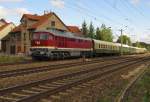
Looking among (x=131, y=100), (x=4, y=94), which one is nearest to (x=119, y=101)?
(x=131, y=100)

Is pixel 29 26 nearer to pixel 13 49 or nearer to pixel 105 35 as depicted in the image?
pixel 13 49

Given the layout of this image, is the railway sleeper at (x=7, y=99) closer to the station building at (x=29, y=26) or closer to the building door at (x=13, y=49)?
the station building at (x=29, y=26)

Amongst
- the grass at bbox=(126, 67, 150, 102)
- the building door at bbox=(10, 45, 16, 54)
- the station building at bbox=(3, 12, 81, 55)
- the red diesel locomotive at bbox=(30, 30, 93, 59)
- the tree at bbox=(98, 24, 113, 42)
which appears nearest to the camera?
the grass at bbox=(126, 67, 150, 102)

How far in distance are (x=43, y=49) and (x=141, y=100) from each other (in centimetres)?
2269

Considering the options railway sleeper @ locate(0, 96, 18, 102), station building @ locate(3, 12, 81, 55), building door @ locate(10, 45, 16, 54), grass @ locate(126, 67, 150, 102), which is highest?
station building @ locate(3, 12, 81, 55)

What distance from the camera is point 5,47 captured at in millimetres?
78000

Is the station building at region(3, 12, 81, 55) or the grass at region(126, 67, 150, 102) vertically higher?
the station building at region(3, 12, 81, 55)

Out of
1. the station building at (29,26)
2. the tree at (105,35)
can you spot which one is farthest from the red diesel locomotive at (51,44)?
the tree at (105,35)

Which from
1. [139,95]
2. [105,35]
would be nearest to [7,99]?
[139,95]

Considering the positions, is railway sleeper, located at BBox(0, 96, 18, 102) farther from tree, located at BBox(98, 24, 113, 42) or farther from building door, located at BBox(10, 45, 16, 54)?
tree, located at BBox(98, 24, 113, 42)

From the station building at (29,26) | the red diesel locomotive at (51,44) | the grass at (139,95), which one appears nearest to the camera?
the grass at (139,95)

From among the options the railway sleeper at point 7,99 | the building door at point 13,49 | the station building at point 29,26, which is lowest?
the railway sleeper at point 7,99

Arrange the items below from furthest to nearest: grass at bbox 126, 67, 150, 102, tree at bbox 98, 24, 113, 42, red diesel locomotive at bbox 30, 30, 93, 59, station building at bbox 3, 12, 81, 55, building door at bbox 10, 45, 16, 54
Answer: tree at bbox 98, 24, 113, 42
building door at bbox 10, 45, 16, 54
station building at bbox 3, 12, 81, 55
red diesel locomotive at bbox 30, 30, 93, 59
grass at bbox 126, 67, 150, 102

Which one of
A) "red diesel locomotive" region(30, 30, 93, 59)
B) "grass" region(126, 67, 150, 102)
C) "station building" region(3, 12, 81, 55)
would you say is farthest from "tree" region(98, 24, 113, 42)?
"grass" region(126, 67, 150, 102)
